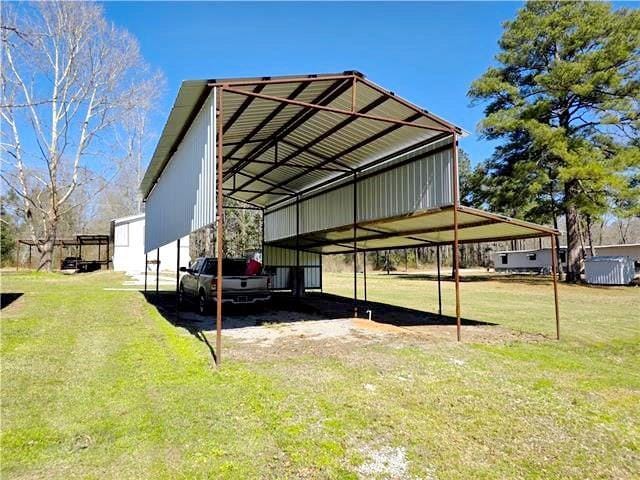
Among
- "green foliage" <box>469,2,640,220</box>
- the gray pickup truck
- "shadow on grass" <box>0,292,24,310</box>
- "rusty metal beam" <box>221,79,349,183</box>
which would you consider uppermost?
"green foliage" <box>469,2,640,220</box>

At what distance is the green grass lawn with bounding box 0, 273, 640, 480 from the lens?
321 centimetres

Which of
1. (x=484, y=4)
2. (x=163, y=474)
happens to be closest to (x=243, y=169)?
(x=484, y=4)

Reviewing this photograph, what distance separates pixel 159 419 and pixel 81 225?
47729 millimetres

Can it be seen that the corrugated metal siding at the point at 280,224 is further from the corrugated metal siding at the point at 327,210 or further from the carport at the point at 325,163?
the carport at the point at 325,163

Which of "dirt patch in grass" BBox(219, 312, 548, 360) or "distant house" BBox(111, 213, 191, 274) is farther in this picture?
"distant house" BBox(111, 213, 191, 274)

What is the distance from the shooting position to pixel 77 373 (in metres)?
5.40

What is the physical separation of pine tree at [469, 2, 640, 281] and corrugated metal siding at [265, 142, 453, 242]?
1430 centimetres

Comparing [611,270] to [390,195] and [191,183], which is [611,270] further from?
[191,183]

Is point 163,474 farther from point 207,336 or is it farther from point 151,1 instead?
point 151,1

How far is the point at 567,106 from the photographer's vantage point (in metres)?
24.4

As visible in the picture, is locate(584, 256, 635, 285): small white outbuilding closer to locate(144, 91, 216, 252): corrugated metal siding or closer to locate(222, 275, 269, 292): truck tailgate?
locate(222, 275, 269, 292): truck tailgate

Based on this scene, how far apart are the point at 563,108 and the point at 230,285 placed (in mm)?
22994

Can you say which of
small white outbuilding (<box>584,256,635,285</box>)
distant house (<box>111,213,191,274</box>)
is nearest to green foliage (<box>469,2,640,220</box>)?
small white outbuilding (<box>584,256,635,285</box>)

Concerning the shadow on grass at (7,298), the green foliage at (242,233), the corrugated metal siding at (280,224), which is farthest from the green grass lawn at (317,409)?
the green foliage at (242,233)
